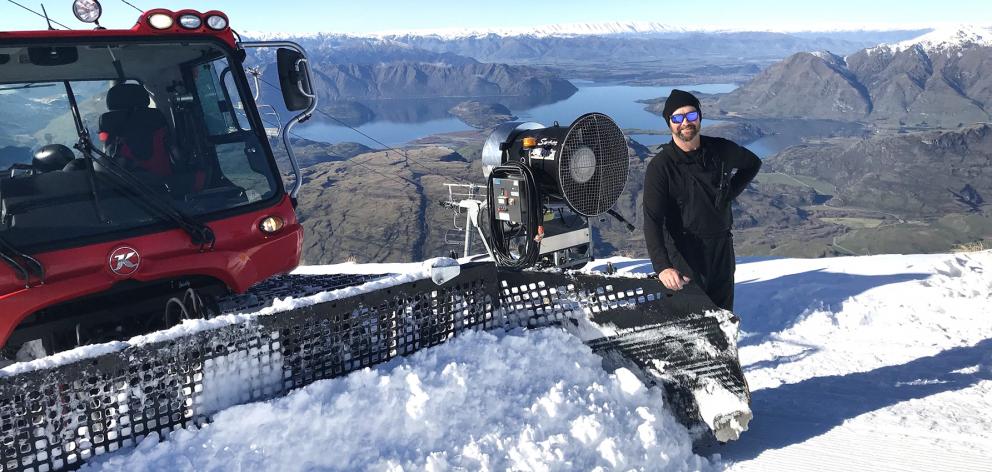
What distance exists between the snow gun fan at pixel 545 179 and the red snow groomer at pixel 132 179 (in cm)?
203

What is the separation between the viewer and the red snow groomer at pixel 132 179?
11.5 ft

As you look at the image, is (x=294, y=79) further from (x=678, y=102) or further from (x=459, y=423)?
(x=459, y=423)

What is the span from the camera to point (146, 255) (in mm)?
3684

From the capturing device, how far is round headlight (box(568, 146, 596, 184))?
5.99 m

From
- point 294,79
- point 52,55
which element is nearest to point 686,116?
point 294,79

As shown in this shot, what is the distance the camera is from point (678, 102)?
172 inches

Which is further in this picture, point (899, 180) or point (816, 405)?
point (899, 180)

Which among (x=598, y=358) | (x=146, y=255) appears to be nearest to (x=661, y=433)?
(x=598, y=358)

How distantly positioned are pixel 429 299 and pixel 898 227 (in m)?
149

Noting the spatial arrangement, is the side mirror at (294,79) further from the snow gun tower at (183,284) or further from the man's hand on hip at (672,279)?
the man's hand on hip at (672,279)

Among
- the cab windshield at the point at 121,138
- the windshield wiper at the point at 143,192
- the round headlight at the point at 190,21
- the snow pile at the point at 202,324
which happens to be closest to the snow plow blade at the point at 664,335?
the snow pile at the point at 202,324

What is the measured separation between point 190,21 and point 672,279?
3308mm

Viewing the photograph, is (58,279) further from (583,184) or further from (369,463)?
(583,184)

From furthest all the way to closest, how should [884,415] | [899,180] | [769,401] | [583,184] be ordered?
[899,180] < [583,184] < [769,401] < [884,415]
